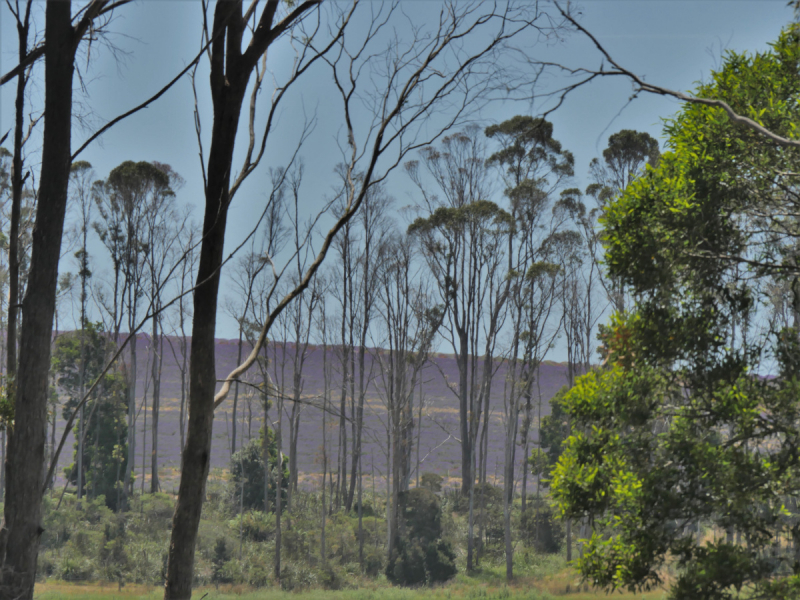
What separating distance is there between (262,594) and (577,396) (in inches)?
527

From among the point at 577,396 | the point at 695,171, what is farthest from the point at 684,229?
the point at 577,396

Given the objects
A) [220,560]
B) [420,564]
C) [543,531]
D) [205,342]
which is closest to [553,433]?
[543,531]

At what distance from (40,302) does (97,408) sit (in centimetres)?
2198

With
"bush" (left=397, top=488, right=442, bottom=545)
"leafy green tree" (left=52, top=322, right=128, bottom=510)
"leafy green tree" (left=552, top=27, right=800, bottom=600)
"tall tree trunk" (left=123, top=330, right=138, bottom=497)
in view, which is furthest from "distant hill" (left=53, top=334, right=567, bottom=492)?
"leafy green tree" (left=552, top=27, right=800, bottom=600)

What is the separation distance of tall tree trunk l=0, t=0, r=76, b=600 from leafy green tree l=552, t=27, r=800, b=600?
382 cm

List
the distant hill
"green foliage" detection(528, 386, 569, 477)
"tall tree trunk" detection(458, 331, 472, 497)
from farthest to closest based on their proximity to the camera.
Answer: the distant hill, "green foliage" detection(528, 386, 569, 477), "tall tree trunk" detection(458, 331, 472, 497)

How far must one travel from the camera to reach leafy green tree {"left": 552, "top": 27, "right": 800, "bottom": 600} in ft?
14.4

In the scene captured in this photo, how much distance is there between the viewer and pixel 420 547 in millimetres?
17641

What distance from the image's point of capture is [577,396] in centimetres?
523

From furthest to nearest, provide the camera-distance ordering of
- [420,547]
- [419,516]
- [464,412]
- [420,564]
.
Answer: [464,412] → [419,516] → [420,547] → [420,564]

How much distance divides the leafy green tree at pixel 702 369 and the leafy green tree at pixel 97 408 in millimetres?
18945

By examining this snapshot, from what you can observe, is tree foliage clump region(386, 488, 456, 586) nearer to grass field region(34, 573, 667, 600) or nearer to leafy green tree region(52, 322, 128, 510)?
grass field region(34, 573, 667, 600)

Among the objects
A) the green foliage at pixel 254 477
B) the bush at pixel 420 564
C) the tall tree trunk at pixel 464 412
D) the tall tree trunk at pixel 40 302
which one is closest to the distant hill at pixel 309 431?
the tall tree trunk at pixel 464 412

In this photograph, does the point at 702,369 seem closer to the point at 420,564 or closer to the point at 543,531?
the point at 420,564
